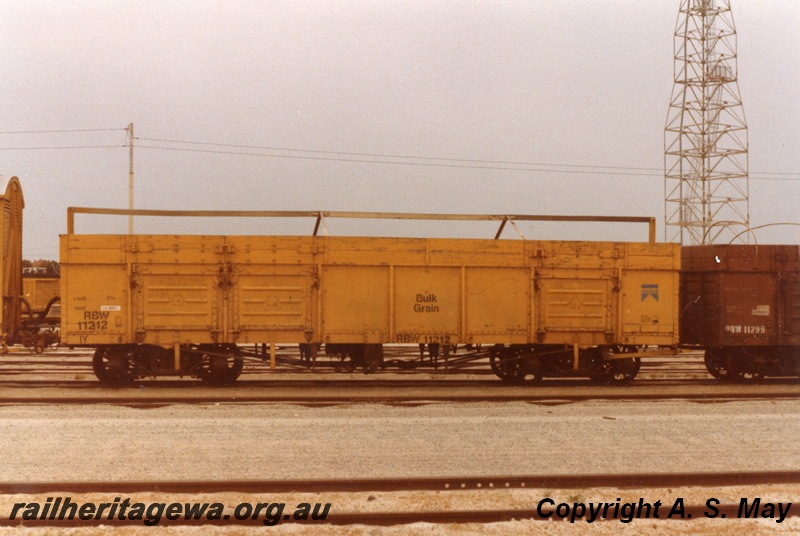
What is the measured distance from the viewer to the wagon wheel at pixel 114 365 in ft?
40.4

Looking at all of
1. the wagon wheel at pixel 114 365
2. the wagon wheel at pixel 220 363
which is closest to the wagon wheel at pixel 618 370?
the wagon wheel at pixel 220 363

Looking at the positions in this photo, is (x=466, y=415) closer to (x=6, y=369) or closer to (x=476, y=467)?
(x=476, y=467)

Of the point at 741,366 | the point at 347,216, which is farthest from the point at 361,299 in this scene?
the point at 741,366

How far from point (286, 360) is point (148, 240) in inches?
137

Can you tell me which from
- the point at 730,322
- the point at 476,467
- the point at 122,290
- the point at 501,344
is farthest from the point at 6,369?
the point at 730,322

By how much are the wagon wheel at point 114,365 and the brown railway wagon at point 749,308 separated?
37.9 feet

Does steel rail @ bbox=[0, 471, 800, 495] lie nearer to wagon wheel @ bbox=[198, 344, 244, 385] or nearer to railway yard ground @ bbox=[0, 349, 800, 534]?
railway yard ground @ bbox=[0, 349, 800, 534]

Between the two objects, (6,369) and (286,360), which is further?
(6,369)

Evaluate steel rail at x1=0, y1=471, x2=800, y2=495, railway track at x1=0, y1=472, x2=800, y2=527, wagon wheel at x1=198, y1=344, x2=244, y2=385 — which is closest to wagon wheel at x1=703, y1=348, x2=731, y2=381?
railway track at x1=0, y1=472, x2=800, y2=527

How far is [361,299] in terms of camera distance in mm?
12539

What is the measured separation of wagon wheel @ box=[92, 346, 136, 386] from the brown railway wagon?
11.6 metres

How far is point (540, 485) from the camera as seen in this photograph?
6.36 m

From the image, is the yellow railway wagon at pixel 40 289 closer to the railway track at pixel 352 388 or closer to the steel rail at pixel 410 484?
the railway track at pixel 352 388

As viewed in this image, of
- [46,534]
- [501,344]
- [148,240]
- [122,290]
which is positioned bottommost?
[46,534]
